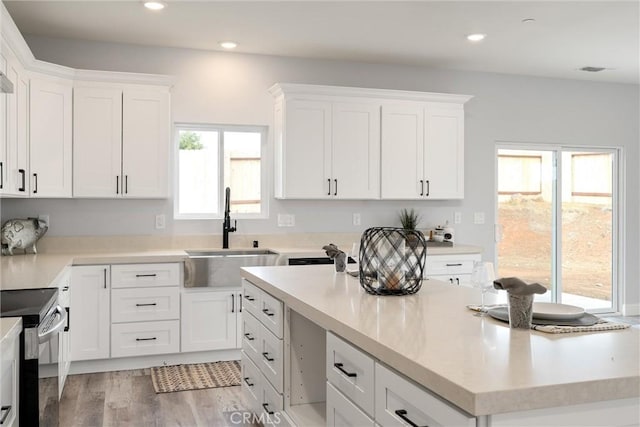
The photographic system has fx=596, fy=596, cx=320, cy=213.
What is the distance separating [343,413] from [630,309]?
5883mm

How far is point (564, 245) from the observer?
652cm

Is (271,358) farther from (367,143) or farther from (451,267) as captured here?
(367,143)

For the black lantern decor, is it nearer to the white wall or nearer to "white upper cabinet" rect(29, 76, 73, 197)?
"white upper cabinet" rect(29, 76, 73, 197)

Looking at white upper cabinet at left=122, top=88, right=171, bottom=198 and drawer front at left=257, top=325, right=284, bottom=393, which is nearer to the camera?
drawer front at left=257, top=325, right=284, bottom=393

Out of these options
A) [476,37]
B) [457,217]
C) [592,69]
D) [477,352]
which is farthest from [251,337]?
[592,69]

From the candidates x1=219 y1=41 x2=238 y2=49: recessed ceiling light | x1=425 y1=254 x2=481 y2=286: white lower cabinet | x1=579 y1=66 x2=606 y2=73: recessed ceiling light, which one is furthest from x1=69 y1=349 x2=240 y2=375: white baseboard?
x1=579 y1=66 x2=606 y2=73: recessed ceiling light

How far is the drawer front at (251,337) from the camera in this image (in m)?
3.04

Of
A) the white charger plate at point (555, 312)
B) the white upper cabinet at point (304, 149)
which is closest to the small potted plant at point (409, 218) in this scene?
the white upper cabinet at point (304, 149)

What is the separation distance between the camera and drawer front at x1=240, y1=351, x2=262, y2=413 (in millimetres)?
3049

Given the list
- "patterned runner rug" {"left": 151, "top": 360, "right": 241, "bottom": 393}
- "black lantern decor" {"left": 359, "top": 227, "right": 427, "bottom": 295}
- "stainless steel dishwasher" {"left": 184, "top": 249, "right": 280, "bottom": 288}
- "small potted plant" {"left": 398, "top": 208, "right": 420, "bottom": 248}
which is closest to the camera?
"black lantern decor" {"left": 359, "top": 227, "right": 427, "bottom": 295}

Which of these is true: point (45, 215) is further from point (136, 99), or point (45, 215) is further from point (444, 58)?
point (444, 58)

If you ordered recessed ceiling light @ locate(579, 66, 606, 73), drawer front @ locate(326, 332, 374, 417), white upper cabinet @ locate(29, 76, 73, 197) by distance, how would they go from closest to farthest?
drawer front @ locate(326, 332, 374, 417) < white upper cabinet @ locate(29, 76, 73, 197) < recessed ceiling light @ locate(579, 66, 606, 73)

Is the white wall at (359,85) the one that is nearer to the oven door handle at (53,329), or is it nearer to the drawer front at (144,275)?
the drawer front at (144,275)

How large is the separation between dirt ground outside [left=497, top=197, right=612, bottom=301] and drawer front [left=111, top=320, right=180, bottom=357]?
3.44 meters
